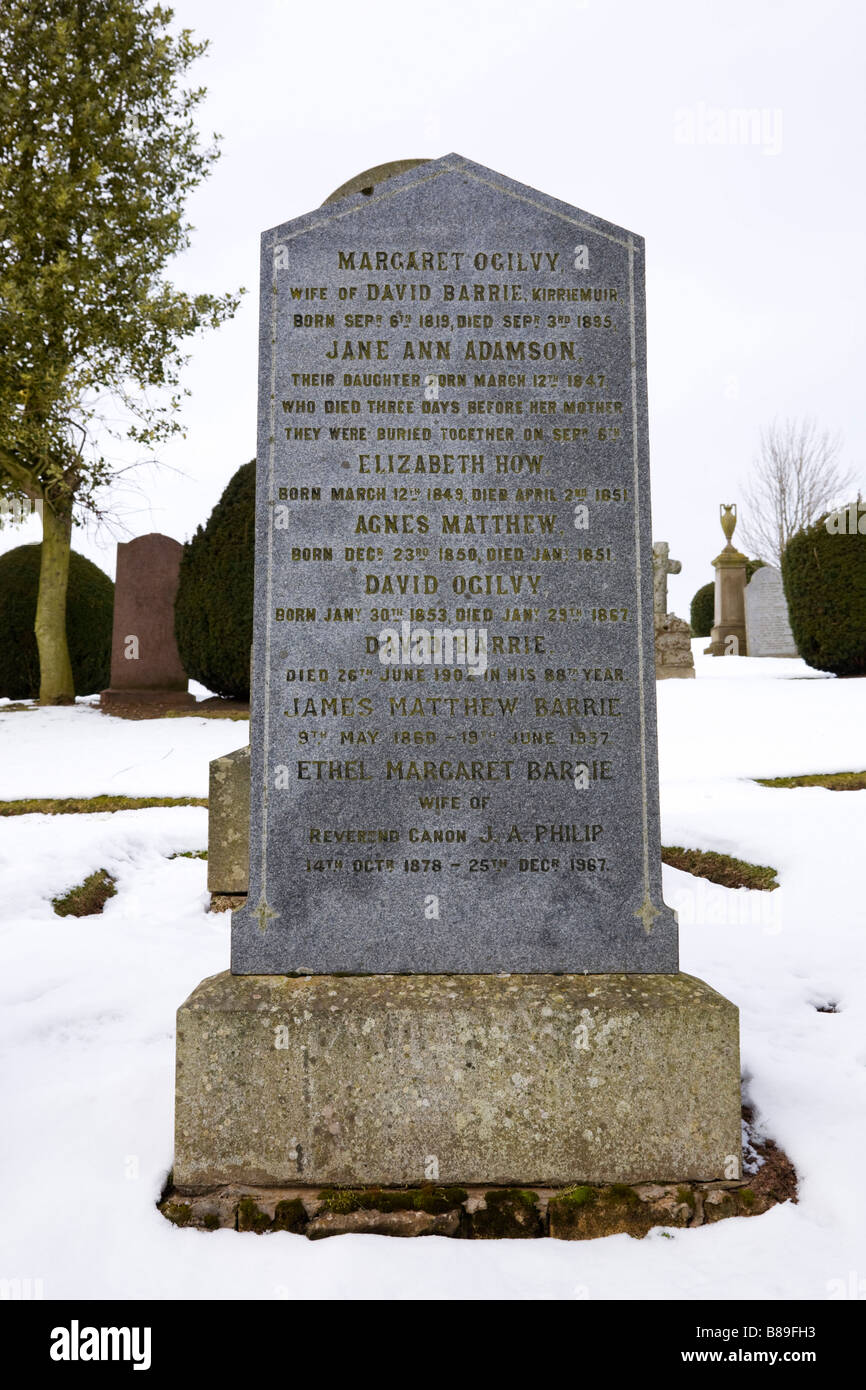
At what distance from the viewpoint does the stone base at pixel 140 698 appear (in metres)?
14.2

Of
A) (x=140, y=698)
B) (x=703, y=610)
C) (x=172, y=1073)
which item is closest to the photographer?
(x=172, y=1073)

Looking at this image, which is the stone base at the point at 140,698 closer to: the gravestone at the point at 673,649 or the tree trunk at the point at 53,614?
the tree trunk at the point at 53,614

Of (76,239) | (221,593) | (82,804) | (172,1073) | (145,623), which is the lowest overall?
(172,1073)

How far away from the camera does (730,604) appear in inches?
985

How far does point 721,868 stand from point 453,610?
139 inches

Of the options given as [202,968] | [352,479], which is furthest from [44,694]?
[352,479]

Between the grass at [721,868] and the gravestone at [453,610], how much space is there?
2.74 metres

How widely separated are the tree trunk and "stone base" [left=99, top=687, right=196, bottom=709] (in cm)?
109

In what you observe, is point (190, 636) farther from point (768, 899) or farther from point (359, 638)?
point (359, 638)

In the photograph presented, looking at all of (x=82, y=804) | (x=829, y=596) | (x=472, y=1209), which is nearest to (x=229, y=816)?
(x=472, y=1209)

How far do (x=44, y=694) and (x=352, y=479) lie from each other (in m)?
13.9

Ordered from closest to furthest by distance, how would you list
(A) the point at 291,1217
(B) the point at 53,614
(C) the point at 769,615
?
(A) the point at 291,1217, (B) the point at 53,614, (C) the point at 769,615

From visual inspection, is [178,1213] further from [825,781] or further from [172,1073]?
[825,781]

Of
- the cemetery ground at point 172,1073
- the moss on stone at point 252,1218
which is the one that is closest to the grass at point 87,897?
the cemetery ground at point 172,1073
